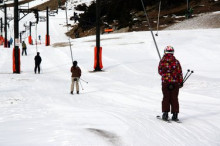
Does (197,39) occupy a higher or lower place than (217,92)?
higher

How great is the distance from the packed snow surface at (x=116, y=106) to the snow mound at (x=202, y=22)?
23.7ft

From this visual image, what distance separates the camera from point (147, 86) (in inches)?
600

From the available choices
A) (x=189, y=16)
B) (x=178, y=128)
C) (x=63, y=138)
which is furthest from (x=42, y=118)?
(x=189, y=16)

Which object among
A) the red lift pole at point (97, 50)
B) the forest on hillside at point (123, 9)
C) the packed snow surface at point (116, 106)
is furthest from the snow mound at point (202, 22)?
the red lift pole at point (97, 50)

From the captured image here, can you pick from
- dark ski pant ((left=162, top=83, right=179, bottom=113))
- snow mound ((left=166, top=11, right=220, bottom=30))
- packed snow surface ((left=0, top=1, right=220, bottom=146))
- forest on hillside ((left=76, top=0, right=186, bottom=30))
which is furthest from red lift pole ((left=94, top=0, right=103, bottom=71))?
forest on hillside ((left=76, top=0, right=186, bottom=30))

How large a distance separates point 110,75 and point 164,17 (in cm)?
2592

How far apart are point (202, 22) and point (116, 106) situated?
27444mm

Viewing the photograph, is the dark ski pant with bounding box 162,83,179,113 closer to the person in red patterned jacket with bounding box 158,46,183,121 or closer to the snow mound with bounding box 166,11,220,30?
the person in red patterned jacket with bounding box 158,46,183,121

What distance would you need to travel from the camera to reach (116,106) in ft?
35.6

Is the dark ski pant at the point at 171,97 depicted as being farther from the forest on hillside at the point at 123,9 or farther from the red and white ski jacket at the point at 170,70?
the forest on hillside at the point at 123,9

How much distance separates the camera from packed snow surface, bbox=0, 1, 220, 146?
6.41m

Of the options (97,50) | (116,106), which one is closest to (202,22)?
(97,50)

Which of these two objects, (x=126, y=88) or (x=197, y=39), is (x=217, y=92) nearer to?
(x=126, y=88)

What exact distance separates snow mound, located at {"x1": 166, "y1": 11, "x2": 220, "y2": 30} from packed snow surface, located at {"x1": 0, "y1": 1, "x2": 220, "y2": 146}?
7.22 meters
